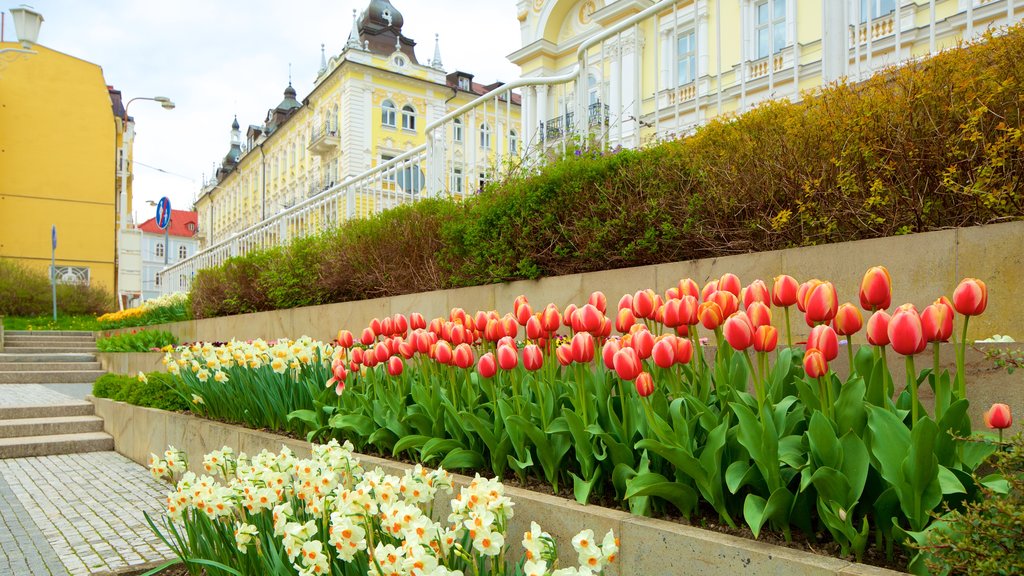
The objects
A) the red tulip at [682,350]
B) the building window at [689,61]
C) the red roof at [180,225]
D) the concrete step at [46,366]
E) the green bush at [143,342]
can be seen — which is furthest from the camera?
the red roof at [180,225]

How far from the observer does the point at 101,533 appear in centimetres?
461

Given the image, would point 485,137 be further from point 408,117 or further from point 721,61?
point 408,117

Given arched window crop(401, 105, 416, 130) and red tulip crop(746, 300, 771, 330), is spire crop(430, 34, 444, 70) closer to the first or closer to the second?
arched window crop(401, 105, 416, 130)

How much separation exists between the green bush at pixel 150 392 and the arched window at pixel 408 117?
37239 mm

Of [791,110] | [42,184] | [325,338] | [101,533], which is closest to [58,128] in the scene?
[42,184]

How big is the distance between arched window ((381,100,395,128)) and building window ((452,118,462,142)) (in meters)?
36.7

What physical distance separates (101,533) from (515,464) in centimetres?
329

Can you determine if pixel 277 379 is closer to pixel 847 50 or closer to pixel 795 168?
pixel 795 168

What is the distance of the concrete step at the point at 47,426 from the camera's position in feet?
28.3

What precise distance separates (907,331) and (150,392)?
24.7ft

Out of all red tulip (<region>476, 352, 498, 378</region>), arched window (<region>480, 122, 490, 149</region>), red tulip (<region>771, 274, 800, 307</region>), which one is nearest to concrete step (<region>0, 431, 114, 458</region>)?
arched window (<region>480, 122, 490, 149</region>)

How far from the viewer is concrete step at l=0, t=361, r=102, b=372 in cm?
1524

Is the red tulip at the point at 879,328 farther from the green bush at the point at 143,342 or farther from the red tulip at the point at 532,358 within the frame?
the green bush at the point at 143,342

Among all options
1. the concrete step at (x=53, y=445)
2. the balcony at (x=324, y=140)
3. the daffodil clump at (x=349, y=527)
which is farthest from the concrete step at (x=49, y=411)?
the balcony at (x=324, y=140)
